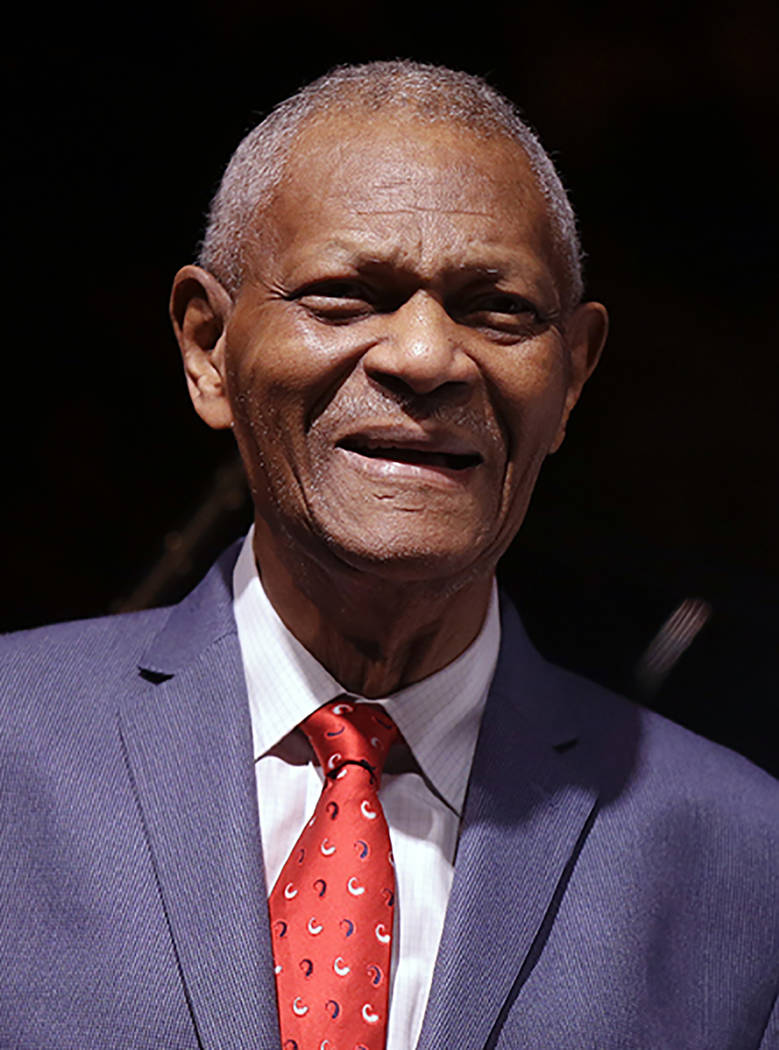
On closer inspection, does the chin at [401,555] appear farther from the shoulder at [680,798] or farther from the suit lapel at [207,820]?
the shoulder at [680,798]

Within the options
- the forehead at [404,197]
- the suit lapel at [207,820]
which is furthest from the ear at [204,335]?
the suit lapel at [207,820]

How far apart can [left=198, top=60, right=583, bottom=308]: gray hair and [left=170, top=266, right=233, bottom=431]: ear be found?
0.07 feet

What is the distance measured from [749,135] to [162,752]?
4.37 feet

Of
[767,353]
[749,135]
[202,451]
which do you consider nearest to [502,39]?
[749,135]

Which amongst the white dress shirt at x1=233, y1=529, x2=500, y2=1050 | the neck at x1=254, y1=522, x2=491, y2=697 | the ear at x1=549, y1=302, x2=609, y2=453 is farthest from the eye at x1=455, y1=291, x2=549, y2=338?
the white dress shirt at x1=233, y1=529, x2=500, y2=1050

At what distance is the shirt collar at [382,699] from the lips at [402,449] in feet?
0.79

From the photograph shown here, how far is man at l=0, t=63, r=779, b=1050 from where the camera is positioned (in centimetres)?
131

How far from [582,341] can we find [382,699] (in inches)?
18.3

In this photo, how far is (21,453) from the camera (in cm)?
214

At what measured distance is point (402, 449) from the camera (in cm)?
136

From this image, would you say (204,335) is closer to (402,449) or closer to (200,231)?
(402,449)

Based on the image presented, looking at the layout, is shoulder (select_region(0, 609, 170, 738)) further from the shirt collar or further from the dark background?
the dark background

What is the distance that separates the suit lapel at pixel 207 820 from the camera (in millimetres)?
1271

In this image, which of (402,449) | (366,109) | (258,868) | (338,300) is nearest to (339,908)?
(258,868)
